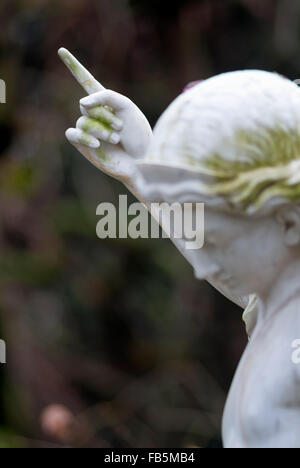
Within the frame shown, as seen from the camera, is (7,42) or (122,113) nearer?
(122,113)

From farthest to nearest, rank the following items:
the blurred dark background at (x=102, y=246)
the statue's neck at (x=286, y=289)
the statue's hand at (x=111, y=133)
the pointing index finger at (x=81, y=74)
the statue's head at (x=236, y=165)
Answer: the blurred dark background at (x=102, y=246), the pointing index finger at (x=81, y=74), the statue's hand at (x=111, y=133), the statue's neck at (x=286, y=289), the statue's head at (x=236, y=165)

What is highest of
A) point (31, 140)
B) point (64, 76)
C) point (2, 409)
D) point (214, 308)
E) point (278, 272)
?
point (64, 76)

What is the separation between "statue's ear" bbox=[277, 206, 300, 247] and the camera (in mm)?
1723

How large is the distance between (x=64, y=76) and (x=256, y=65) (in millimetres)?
1038

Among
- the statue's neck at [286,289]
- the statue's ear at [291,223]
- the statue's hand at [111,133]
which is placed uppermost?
the statue's hand at [111,133]

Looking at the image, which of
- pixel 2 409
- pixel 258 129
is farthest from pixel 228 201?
pixel 2 409

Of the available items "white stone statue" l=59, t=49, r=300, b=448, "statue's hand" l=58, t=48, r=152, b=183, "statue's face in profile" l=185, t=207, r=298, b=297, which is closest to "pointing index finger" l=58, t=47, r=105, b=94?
"statue's hand" l=58, t=48, r=152, b=183

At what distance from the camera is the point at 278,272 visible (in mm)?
1788

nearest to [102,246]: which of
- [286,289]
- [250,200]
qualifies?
[286,289]

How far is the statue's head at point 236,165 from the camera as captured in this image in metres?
1.66

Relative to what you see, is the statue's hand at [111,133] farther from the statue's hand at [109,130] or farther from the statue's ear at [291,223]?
the statue's ear at [291,223]

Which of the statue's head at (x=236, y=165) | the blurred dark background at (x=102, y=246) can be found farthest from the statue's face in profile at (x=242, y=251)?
the blurred dark background at (x=102, y=246)

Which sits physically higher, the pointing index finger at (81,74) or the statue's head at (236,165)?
the pointing index finger at (81,74)
